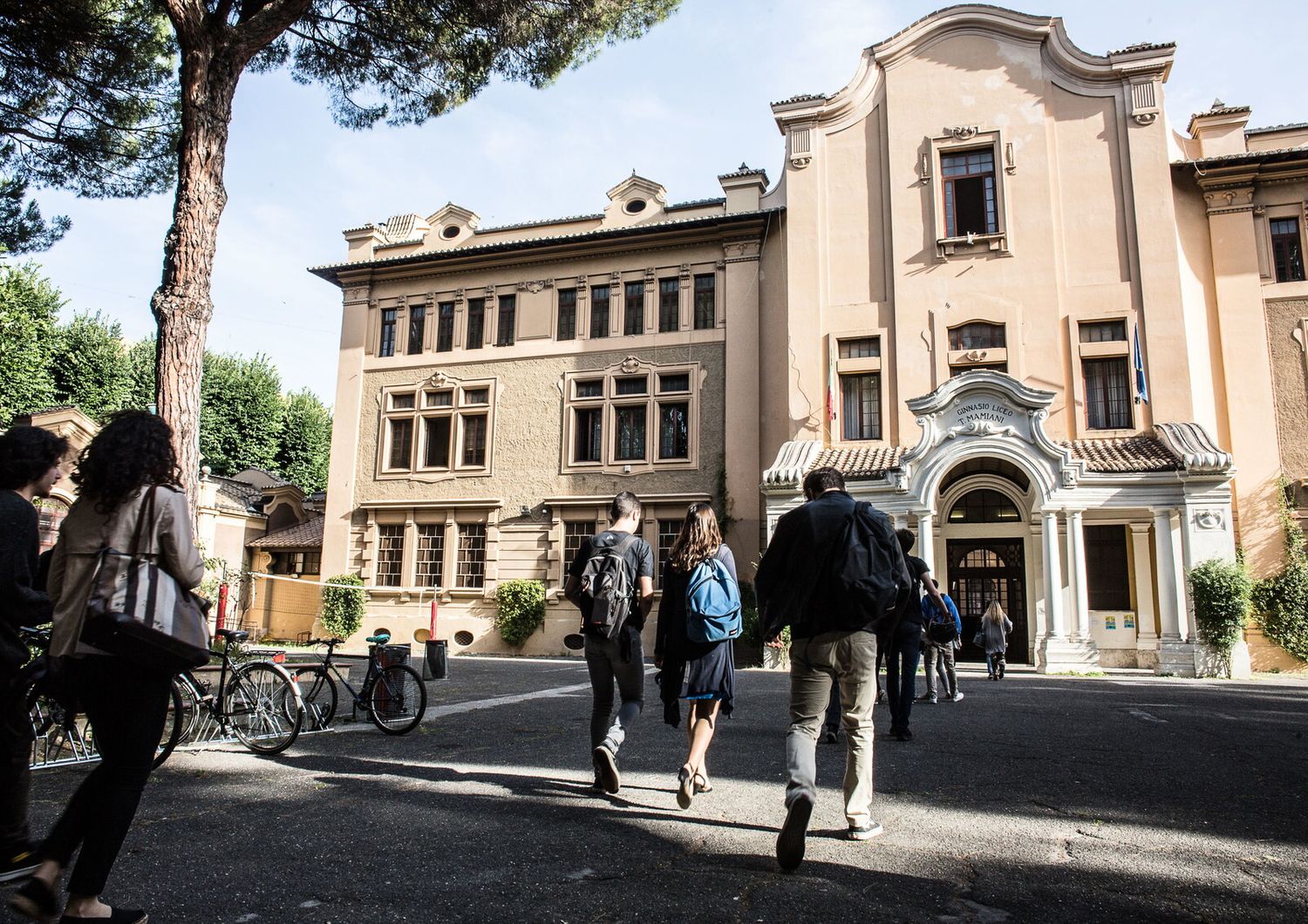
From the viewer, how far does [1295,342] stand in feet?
63.8

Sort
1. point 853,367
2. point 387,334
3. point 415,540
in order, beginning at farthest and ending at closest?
point 387,334 → point 415,540 → point 853,367

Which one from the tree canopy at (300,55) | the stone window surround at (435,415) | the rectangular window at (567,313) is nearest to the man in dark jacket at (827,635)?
the tree canopy at (300,55)

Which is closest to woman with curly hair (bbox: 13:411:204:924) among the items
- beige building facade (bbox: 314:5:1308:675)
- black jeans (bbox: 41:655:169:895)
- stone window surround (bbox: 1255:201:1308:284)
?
black jeans (bbox: 41:655:169:895)

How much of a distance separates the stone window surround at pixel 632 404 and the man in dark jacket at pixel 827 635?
60.4ft

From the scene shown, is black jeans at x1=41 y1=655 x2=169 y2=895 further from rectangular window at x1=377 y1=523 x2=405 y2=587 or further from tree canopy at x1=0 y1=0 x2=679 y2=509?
rectangular window at x1=377 y1=523 x2=405 y2=587

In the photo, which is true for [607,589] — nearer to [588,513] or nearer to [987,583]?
[987,583]

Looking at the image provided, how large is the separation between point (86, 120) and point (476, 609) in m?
14.5

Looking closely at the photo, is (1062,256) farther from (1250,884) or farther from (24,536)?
(24,536)

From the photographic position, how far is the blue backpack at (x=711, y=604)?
5.37 m

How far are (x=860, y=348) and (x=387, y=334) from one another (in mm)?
14325

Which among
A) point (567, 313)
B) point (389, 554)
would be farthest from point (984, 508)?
point (389, 554)

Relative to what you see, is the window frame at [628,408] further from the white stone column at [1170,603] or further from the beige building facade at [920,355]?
the white stone column at [1170,603]

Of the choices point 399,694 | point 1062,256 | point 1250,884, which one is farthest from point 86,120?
point 1062,256

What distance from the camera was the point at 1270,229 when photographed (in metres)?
20.1
